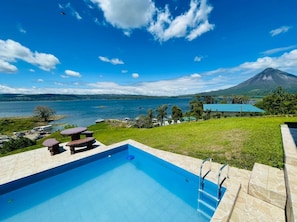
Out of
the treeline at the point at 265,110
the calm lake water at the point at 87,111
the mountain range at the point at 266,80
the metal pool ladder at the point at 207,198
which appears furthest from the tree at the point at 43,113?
the mountain range at the point at 266,80

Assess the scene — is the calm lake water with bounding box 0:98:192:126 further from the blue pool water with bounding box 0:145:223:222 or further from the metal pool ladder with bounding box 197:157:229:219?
the metal pool ladder with bounding box 197:157:229:219

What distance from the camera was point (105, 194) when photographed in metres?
3.93

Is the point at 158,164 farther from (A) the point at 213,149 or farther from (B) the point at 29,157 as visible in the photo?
(B) the point at 29,157

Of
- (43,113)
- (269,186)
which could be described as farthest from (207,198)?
(43,113)

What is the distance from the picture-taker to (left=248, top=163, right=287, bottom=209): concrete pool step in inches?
99.6

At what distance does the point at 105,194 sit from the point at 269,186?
3946mm

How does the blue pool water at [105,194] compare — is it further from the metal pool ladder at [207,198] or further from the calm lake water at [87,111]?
the calm lake water at [87,111]

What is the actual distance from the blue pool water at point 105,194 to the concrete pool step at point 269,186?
0.98 m

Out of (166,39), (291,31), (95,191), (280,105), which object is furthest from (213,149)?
(280,105)

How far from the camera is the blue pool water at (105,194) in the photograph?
10.6 feet

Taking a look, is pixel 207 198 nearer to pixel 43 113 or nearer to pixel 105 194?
pixel 105 194

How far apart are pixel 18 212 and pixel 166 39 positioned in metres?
17.0

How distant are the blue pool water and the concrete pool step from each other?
98 centimetres

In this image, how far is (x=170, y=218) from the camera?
3045 mm
